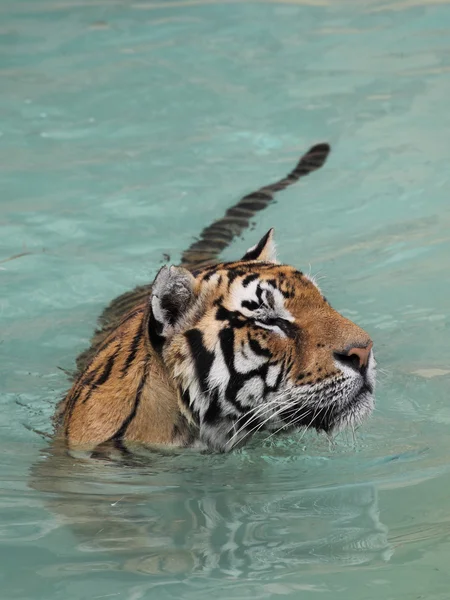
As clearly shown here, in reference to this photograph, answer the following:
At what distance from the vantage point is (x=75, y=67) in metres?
8.18

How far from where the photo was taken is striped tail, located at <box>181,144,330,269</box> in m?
5.36

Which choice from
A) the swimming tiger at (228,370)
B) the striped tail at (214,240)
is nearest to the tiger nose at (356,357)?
the swimming tiger at (228,370)

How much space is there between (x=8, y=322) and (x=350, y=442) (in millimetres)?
1983

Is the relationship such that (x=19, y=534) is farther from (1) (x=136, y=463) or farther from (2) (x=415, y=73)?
(2) (x=415, y=73)

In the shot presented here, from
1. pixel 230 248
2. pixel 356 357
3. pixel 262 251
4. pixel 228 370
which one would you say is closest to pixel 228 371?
pixel 228 370

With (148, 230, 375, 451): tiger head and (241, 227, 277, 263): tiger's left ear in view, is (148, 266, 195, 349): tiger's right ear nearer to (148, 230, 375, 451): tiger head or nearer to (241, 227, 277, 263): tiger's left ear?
(148, 230, 375, 451): tiger head

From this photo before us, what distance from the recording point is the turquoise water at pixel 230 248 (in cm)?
303

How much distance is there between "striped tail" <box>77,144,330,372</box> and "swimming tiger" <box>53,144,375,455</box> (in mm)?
903

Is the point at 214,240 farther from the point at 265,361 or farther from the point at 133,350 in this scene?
the point at 265,361

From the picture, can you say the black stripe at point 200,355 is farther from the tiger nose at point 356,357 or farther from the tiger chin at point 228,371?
the tiger nose at point 356,357

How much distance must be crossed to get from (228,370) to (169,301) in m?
0.28

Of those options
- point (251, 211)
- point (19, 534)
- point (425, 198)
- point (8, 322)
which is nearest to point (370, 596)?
point (19, 534)

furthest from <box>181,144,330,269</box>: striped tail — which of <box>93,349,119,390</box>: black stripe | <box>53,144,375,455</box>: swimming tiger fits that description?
<box>53,144,375,455</box>: swimming tiger

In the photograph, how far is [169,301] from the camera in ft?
11.6
